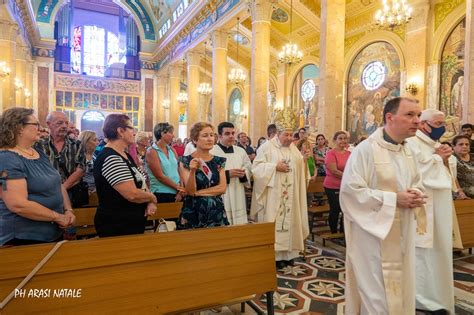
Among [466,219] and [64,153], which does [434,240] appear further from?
[64,153]

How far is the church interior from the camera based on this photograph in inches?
95.1

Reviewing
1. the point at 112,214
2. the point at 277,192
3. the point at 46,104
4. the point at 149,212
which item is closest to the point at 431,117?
the point at 277,192

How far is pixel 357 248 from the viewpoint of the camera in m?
2.57

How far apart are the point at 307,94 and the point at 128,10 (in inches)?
631

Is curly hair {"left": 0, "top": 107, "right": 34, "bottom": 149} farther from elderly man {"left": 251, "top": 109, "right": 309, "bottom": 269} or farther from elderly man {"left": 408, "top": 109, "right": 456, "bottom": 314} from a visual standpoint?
elderly man {"left": 408, "top": 109, "right": 456, "bottom": 314}

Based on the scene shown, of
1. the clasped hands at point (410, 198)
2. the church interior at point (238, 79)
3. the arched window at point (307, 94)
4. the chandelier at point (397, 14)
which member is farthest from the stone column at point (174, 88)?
the clasped hands at point (410, 198)

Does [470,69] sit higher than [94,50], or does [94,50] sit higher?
[94,50]

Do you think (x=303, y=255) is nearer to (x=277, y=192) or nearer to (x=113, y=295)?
(x=277, y=192)

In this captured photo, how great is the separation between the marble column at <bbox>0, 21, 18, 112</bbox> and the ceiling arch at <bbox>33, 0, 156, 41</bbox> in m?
10.6

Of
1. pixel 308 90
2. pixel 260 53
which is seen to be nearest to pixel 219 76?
pixel 260 53

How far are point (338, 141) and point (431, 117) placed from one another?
238 centimetres

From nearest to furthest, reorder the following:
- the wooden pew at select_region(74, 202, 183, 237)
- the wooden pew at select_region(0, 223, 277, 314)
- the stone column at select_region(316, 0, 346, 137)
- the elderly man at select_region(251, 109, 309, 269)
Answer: the wooden pew at select_region(0, 223, 277, 314) → the wooden pew at select_region(74, 202, 183, 237) → the elderly man at select_region(251, 109, 309, 269) → the stone column at select_region(316, 0, 346, 137)

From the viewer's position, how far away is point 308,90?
17156 millimetres

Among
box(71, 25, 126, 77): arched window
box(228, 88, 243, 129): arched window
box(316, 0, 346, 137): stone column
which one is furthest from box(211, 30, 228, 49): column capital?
box(71, 25, 126, 77): arched window
